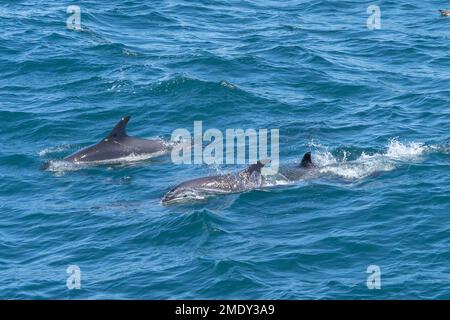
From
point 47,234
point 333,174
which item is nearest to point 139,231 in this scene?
point 47,234

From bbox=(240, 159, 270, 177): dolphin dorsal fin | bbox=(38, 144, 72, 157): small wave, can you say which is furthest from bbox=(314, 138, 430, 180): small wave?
bbox=(38, 144, 72, 157): small wave

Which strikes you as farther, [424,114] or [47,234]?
[424,114]

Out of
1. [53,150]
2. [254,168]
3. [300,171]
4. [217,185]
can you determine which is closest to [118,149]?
[53,150]

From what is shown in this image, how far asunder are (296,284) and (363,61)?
74.0ft

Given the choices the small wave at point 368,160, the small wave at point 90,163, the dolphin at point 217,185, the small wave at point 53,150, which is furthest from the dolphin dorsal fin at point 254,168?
the small wave at point 53,150

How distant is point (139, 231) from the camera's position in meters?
29.1

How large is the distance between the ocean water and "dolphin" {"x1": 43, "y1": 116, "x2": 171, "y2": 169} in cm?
57

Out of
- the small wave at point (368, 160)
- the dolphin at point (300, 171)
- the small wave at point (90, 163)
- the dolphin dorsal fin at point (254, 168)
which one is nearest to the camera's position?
the dolphin dorsal fin at point (254, 168)

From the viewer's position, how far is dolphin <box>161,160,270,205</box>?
31422 mm

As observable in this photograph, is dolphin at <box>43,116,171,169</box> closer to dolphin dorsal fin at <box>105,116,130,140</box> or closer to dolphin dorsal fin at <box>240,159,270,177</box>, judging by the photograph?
dolphin dorsal fin at <box>105,116,130,140</box>

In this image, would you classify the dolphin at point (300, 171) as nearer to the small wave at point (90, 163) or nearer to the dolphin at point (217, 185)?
the dolphin at point (217, 185)

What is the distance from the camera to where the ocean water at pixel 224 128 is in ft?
86.3

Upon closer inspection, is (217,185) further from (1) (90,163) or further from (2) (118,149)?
(1) (90,163)
